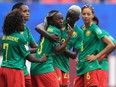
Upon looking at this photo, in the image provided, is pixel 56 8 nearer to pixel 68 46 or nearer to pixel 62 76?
pixel 68 46

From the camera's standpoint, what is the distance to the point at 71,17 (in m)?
11.4

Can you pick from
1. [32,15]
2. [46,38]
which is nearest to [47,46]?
[46,38]

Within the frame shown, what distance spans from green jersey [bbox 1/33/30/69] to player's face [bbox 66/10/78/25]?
1.08 m

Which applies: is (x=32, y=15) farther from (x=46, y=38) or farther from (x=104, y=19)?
(x=46, y=38)

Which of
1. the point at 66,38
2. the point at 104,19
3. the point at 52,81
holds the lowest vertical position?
the point at 52,81

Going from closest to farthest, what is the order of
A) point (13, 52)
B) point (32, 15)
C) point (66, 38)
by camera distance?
1. point (13, 52)
2. point (66, 38)
3. point (32, 15)

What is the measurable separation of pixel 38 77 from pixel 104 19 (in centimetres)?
930

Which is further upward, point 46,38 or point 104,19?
point 104,19

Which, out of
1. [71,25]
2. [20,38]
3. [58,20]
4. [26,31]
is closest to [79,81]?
[71,25]

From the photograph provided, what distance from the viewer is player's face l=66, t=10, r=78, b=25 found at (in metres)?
11.4

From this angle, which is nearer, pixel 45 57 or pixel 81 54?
pixel 45 57

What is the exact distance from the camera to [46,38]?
1105 cm

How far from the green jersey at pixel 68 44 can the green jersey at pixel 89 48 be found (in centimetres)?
33

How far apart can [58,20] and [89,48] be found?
1099mm
